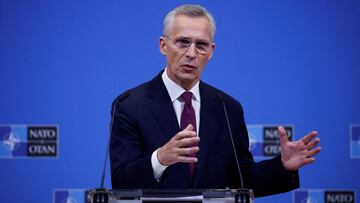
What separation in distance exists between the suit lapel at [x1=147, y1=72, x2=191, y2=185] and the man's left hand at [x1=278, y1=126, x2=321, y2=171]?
1.29 ft

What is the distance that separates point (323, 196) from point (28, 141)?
173 centimetres

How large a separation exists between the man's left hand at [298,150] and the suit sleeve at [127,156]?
0.47 metres

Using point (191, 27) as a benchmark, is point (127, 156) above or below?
below

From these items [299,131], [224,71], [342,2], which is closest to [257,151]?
[299,131]

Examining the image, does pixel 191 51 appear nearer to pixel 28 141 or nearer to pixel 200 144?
pixel 200 144

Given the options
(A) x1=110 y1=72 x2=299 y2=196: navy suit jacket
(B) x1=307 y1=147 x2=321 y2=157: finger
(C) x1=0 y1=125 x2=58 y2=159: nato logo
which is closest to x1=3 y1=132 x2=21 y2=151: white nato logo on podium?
(C) x1=0 y1=125 x2=58 y2=159: nato logo

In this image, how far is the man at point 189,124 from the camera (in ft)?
7.73

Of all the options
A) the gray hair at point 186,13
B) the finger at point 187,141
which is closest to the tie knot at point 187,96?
the gray hair at point 186,13

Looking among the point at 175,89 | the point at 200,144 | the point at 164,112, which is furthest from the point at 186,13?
the point at 200,144

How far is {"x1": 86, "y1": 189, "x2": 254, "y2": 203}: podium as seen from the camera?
1791 millimetres

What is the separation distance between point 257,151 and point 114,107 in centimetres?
148

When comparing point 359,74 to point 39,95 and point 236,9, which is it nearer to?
point 236,9

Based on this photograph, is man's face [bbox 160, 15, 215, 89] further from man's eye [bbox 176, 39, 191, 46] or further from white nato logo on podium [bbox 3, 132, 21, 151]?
white nato logo on podium [bbox 3, 132, 21, 151]

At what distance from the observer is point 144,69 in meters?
3.68
